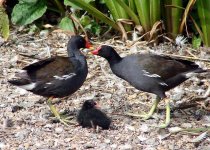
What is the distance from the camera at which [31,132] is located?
228 inches

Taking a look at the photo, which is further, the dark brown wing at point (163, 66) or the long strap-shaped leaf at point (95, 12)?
the long strap-shaped leaf at point (95, 12)

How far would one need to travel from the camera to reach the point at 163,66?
607 cm

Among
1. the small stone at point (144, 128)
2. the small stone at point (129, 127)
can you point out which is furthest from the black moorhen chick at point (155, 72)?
the small stone at point (129, 127)

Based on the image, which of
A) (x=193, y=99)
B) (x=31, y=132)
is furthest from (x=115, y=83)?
(x=31, y=132)

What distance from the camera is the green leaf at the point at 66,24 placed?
7.96 metres

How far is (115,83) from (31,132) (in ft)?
4.59

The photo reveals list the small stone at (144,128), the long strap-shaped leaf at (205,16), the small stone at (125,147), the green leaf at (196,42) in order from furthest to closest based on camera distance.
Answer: the green leaf at (196,42) < the long strap-shaped leaf at (205,16) < the small stone at (144,128) < the small stone at (125,147)

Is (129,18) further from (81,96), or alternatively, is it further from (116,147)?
(116,147)

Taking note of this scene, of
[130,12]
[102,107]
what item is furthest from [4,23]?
[102,107]

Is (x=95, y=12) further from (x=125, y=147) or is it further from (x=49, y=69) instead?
(x=125, y=147)

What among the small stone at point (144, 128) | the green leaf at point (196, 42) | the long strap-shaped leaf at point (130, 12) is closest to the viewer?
the small stone at point (144, 128)

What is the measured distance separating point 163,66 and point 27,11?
257 cm

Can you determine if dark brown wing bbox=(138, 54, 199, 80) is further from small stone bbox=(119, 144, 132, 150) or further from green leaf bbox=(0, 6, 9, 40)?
green leaf bbox=(0, 6, 9, 40)

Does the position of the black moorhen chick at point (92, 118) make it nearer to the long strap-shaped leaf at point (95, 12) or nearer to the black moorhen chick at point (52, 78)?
the black moorhen chick at point (52, 78)
